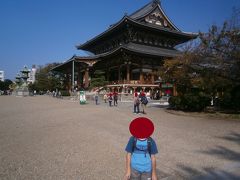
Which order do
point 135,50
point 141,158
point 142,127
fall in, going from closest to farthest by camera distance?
point 142,127 < point 141,158 < point 135,50

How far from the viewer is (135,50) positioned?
36.6m

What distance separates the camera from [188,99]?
18.8 m

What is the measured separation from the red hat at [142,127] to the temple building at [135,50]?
33.3 metres

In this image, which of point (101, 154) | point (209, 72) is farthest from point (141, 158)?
point (209, 72)

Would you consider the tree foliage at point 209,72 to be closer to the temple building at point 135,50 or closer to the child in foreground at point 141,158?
the child in foreground at point 141,158

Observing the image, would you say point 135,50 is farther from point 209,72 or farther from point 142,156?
point 142,156

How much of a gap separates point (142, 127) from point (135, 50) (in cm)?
3386

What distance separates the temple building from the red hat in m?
33.3

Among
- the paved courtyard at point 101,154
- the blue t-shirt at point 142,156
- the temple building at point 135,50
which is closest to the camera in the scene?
the blue t-shirt at point 142,156

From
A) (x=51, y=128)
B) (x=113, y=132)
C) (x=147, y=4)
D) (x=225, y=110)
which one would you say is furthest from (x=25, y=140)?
(x=147, y=4)

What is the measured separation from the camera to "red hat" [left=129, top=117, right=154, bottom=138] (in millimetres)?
3314

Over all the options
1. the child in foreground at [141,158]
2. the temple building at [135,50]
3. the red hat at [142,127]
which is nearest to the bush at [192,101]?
the child in foreground at [141,158]

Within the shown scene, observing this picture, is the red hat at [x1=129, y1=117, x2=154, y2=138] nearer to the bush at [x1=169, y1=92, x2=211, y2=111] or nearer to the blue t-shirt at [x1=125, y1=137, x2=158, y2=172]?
the blue t-shirt at [x1=125, y1=137, x2=158, y2=172]

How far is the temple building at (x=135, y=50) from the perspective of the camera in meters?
38.5
